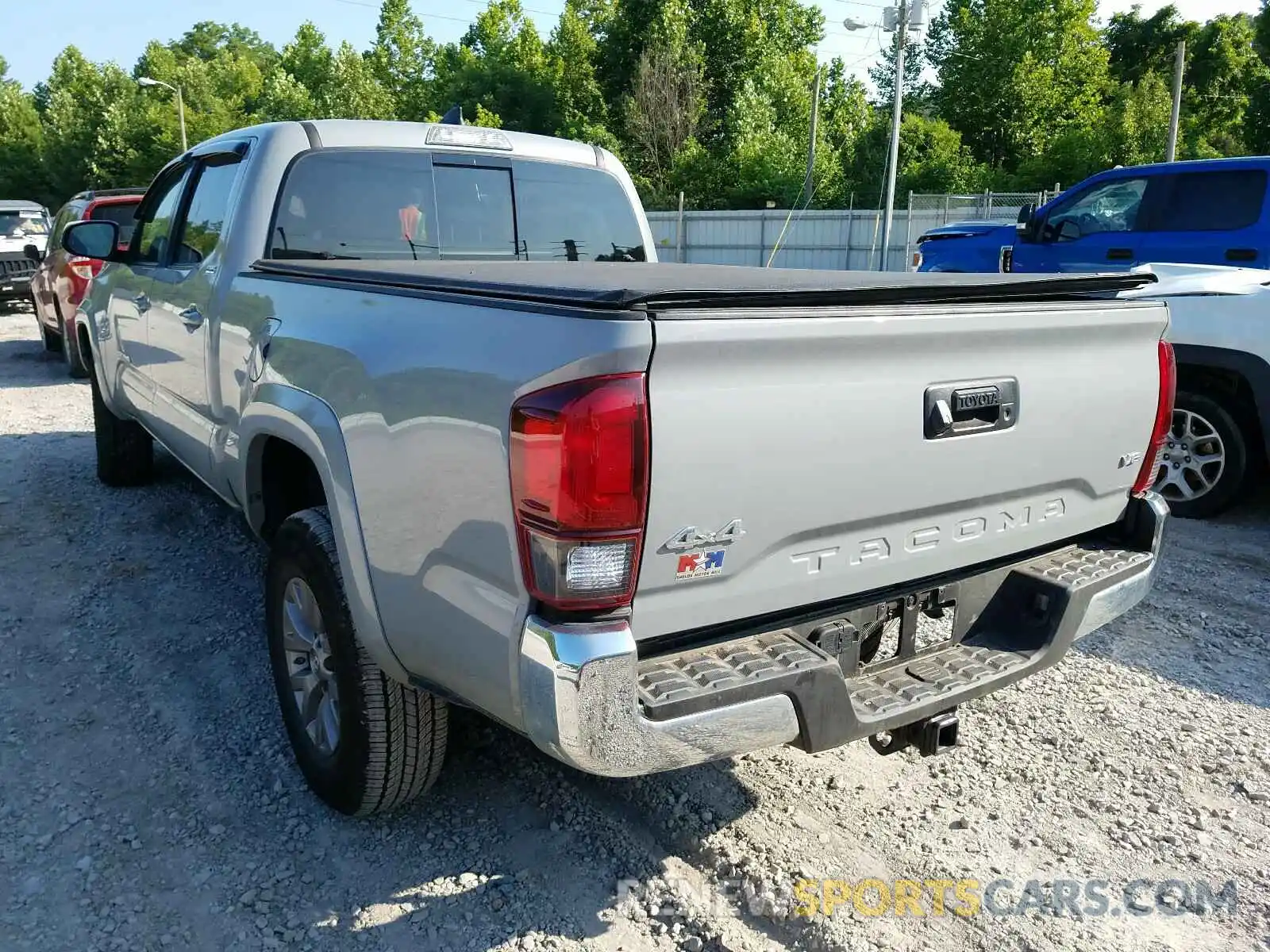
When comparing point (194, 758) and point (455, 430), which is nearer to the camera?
point (455, 430)

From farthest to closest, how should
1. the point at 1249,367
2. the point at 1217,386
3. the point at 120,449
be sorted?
the point at 120,449, the point at 1217,386, the point at 1249,367

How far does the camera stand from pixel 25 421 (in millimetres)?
8445

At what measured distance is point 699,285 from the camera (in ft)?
7.67

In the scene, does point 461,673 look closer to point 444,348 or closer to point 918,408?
point 444,348

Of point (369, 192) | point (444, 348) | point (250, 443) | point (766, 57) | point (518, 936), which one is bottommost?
point (518, 936)

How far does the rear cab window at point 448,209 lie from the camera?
150 inches

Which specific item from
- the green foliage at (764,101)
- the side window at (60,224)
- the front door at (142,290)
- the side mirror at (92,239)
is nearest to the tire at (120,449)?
the front door at (142,290)

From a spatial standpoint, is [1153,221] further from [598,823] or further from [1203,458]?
[598,823]

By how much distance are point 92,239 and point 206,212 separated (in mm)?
1057

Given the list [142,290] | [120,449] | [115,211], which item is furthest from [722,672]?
[115,211]

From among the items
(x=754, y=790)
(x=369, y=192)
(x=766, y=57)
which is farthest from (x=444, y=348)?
(x=766, y=57)

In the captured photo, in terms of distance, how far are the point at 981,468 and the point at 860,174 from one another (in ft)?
118

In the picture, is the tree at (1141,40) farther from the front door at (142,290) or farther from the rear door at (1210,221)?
the front door at (142,290)

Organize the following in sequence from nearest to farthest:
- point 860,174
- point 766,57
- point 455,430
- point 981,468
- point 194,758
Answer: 1. point 455,430
2. point 981,468
3. point 194,758
4. point 860,174
5. point 766,57
